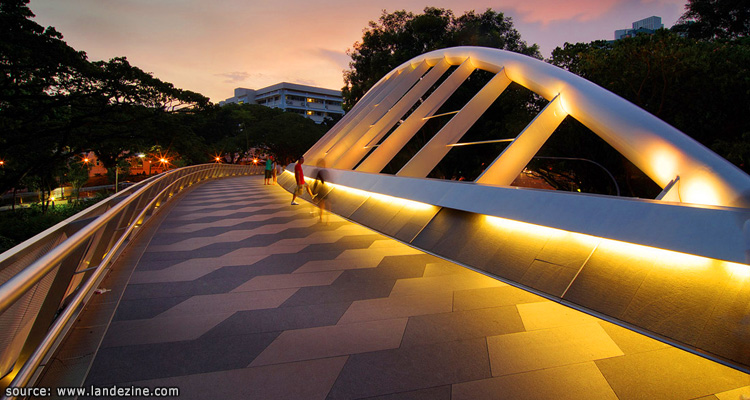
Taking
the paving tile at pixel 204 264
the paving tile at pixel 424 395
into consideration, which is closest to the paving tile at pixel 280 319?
the paving tile at pixel 424 395

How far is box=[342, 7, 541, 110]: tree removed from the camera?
80.9 feet

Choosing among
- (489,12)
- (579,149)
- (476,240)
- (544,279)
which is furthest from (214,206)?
(489,12)

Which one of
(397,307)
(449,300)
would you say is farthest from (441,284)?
(397,307)

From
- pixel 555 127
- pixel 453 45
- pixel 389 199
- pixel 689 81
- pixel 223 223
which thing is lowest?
pixel 223 223

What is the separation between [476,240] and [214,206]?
31.8 feet

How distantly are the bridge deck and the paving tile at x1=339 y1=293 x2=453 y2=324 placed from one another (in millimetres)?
20

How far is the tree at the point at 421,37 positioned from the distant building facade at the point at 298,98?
7907cm

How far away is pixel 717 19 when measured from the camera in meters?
22.7

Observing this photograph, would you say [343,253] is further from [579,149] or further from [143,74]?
[143,74]

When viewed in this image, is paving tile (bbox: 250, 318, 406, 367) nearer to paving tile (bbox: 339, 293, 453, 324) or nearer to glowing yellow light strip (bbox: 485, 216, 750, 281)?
paving tile (bbox: 339, 293, 453, 324)

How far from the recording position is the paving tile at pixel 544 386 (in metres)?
2.52

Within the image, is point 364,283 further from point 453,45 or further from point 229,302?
point 453,45

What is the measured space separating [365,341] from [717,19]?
2964 cm

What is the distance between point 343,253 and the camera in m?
6.36
